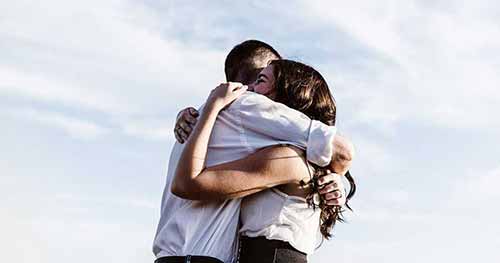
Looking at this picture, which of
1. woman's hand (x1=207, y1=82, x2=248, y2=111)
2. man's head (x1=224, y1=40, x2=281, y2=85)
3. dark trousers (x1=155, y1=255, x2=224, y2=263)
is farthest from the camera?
man's head (x1=224, y1=40, x2=281, y2=85)

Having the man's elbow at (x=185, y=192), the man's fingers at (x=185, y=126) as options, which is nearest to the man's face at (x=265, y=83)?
the man's fingers at (x=185, y=126)

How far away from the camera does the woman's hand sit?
4379 mm

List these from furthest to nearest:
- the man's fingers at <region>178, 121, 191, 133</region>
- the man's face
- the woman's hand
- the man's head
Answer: the man's head
the man's face
the man's fingers at <region>178, 121, 191, 133</region>
the woman's hand

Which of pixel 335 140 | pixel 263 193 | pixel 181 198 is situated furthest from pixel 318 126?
pixel 181 198

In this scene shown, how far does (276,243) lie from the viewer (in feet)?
13.9

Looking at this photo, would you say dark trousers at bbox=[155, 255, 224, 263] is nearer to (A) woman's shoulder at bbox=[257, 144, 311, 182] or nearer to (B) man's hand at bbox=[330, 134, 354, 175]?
(A) woman's shoulder at bbox=[257, 144, 311, 182]

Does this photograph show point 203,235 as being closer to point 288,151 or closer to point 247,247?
point 247,247

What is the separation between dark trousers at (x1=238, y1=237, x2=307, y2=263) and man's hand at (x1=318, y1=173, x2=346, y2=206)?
0.32 meters

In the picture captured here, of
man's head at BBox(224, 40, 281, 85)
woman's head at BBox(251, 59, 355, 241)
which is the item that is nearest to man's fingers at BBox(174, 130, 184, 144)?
woman's head at BBox(251, 59, 355, 241)

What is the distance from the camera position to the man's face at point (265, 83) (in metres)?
4.62

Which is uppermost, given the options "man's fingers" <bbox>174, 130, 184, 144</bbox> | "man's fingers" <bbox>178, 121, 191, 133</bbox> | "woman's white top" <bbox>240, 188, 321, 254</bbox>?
"man's fingers" <bbox>178, 121, 191, 133</bbox>

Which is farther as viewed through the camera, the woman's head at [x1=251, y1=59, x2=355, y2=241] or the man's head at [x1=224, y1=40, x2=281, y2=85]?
the man's head at [x1=224, y1=40, x2=281, y2=85]

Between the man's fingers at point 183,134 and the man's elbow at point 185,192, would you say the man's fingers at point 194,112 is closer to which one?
the man's fingers at point 183,134

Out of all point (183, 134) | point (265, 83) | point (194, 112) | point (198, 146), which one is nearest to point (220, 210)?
point (198, 146)
